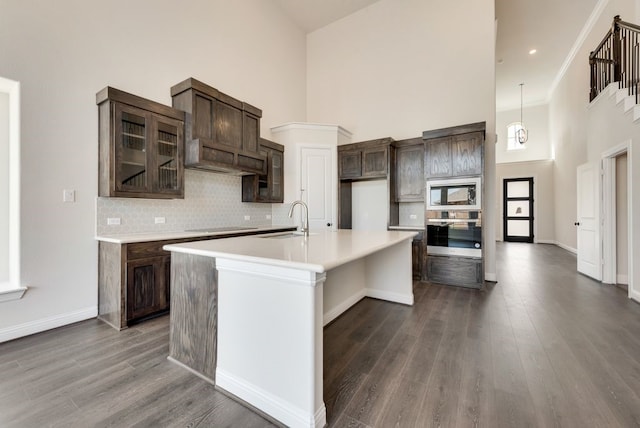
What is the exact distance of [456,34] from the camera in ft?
15.4

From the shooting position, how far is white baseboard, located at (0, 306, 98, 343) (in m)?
2.37

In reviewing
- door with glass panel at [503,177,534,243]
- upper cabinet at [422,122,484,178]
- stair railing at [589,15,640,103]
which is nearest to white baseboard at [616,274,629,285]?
stair railing at [589,15,640,103]

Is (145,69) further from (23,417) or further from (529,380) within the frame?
(529,380)

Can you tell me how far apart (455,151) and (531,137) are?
25.2ft

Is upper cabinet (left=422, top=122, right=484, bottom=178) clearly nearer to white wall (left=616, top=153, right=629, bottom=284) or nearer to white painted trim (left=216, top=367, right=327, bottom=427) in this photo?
white wall (left=616, top=153, right=629, bottom=284)

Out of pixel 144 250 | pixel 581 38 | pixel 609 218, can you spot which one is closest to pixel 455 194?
pixel 609 218

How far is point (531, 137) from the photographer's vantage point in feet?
31.1

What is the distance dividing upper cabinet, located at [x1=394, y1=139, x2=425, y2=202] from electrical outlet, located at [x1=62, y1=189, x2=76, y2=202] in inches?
174

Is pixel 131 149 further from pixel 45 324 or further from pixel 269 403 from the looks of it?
pixel 269 403

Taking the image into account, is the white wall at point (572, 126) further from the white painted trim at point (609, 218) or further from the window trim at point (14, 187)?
the window trim at point (14, 187)

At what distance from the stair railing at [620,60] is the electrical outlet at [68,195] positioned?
21.5 feet

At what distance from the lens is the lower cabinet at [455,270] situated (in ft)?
13.2

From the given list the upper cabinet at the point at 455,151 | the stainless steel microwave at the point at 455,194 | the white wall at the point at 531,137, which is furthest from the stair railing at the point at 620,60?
the white wall at the point at 531,137

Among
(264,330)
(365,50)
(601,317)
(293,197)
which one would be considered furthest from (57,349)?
(365,50)
